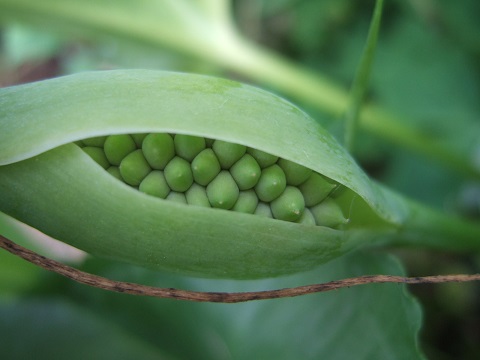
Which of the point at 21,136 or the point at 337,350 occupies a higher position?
the point at 21,136

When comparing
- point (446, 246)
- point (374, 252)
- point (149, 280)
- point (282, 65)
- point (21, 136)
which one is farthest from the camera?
point (282, 65)

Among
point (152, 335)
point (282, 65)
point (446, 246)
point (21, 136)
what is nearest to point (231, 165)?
point (21, 136)

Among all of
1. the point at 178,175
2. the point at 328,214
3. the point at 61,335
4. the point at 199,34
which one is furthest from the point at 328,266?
the point at 199,34

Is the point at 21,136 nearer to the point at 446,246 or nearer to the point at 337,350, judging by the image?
the point at 337,350

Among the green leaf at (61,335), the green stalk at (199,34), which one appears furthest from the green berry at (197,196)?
the green stalk at (199,34)

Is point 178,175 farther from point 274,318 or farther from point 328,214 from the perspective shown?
point 274,318

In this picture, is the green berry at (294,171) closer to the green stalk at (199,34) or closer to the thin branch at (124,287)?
the thin branch at (124,287)
